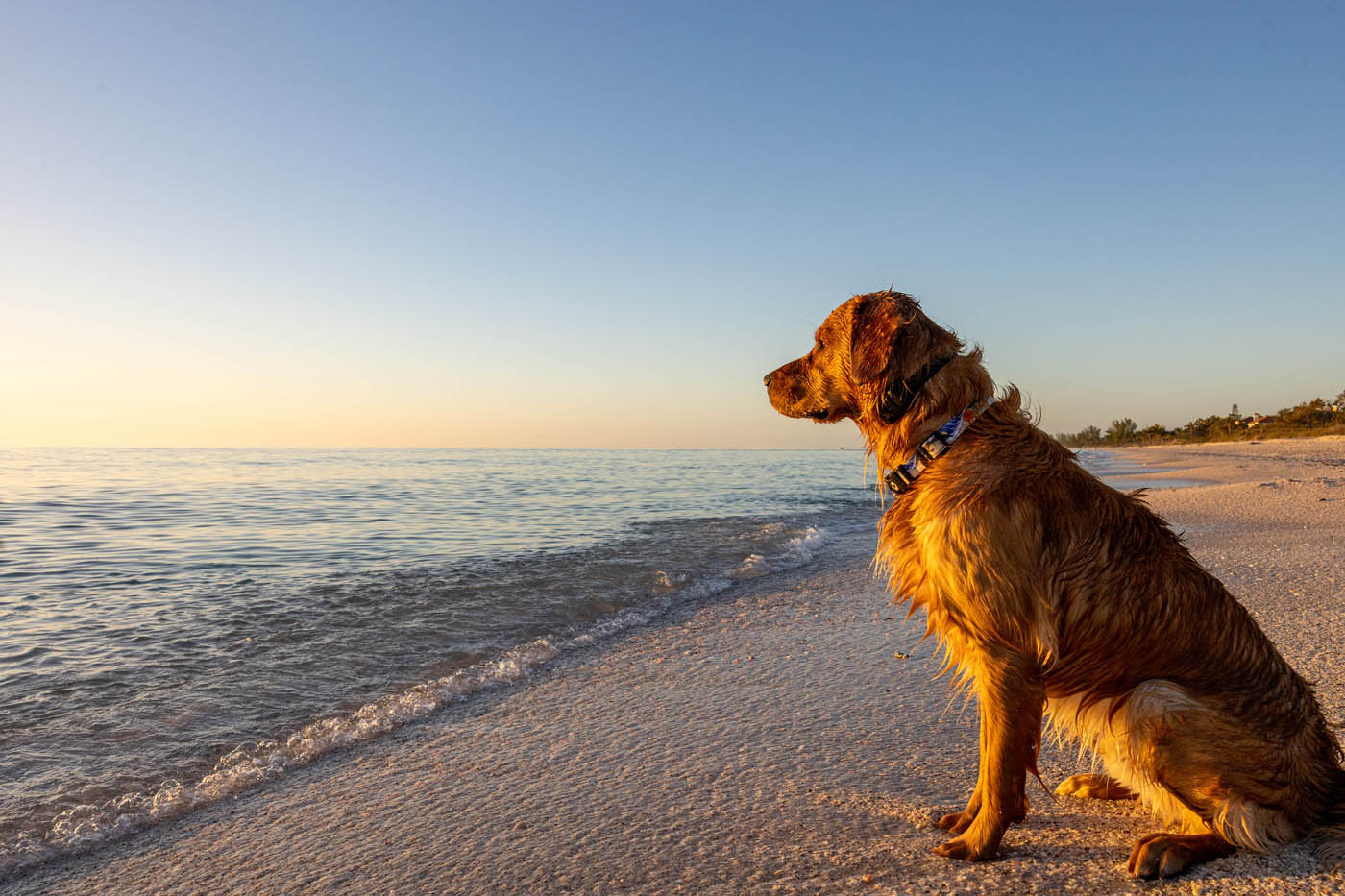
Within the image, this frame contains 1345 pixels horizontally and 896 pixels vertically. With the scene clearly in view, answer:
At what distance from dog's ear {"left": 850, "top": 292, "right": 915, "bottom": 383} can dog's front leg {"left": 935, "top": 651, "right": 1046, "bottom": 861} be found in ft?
3.84

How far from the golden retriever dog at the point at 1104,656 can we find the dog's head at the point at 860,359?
0.32 metres

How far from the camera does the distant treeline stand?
52000 mm

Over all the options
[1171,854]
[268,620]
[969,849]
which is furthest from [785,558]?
[1171,854]

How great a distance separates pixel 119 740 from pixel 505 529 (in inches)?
367

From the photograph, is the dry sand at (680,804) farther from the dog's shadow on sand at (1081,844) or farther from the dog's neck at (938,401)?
the dog's neck at (938,401)

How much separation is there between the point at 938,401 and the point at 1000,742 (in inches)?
47.7

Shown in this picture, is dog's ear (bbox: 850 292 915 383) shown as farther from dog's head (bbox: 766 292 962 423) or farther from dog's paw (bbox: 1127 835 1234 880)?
dog's paw (bbox: 1127 835 1234 880)

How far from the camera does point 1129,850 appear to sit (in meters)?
2.47

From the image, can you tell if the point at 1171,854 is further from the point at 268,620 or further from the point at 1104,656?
the point at 268,620

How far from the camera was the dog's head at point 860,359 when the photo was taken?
2865 mm

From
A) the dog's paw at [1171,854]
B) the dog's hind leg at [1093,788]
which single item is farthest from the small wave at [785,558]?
the dog's paw at [1171,854]

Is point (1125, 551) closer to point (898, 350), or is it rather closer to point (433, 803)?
point (898, 350)

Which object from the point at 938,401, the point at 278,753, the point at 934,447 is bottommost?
the point at 278,753

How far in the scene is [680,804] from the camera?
9.50 feet
